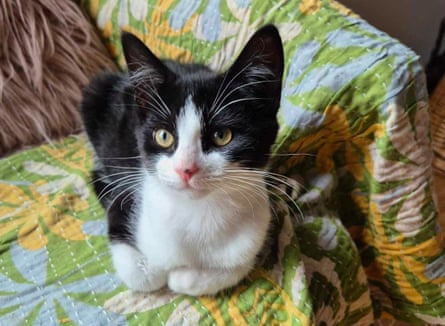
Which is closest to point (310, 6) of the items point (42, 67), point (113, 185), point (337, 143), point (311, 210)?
point (337, 143)

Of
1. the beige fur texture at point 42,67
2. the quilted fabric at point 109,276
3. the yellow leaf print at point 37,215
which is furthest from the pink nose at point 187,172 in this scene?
the beige fur texture at point 42,67

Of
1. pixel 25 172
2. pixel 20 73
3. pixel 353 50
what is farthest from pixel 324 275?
pixel 20 73

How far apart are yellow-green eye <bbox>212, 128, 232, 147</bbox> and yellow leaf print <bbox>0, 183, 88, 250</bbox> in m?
0.37

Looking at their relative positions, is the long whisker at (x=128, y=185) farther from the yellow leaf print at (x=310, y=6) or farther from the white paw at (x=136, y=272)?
the yellow leaf print at (x=310, y=6)

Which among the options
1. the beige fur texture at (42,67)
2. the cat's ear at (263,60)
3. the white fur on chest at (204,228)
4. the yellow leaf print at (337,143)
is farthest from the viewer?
the beige fur texture at (42,67)

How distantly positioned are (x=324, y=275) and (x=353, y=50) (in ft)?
1.26

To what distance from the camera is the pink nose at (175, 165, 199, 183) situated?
645 millimetres

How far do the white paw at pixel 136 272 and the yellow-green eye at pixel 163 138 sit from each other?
0.20m

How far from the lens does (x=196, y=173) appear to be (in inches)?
25.5

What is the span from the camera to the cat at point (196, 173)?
67 cm

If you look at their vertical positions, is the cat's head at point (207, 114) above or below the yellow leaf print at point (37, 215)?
above

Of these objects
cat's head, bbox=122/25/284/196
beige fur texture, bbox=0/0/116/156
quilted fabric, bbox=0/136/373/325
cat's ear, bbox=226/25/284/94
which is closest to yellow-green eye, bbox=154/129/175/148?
cat's head, bbox=122/25/284/196

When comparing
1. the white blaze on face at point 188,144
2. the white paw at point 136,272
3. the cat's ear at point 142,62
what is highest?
the cat's ear at point 142,62

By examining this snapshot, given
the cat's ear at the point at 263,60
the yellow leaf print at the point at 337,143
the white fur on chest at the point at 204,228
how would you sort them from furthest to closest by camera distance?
the yellow leaf print at the point at 337,143 → the white fur on chest at the point at 204,228 → the cat's ear at the point at 263,60
